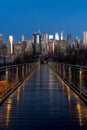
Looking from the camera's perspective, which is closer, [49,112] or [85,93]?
[49,112]

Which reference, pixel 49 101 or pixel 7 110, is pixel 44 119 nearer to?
pixel 7 110

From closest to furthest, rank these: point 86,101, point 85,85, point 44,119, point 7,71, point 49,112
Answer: point 44,119 < point 49,112 < point 86,101 < point 85,85 < point 7,71

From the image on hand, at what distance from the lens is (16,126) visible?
927 cm

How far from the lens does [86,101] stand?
13.8 metres

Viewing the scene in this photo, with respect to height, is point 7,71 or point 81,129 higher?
point 7,71

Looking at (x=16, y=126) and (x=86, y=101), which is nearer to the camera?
(x=16, y=126)

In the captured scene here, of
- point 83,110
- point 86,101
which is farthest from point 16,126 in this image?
point 86,101

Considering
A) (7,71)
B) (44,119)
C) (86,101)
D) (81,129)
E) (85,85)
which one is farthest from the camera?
(7,71)

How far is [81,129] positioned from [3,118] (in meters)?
2.47

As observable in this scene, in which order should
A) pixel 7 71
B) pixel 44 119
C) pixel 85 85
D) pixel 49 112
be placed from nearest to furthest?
pixel 44 119 < pixel 49 112 < pixel 85 85 < pixel 7 71

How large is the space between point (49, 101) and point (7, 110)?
2.84 m

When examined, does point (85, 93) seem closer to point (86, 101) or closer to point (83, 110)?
point (86, 101)

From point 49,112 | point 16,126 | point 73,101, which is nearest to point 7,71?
point 73,101

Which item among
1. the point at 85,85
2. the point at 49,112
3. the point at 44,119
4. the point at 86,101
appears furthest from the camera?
the point at 85,85
